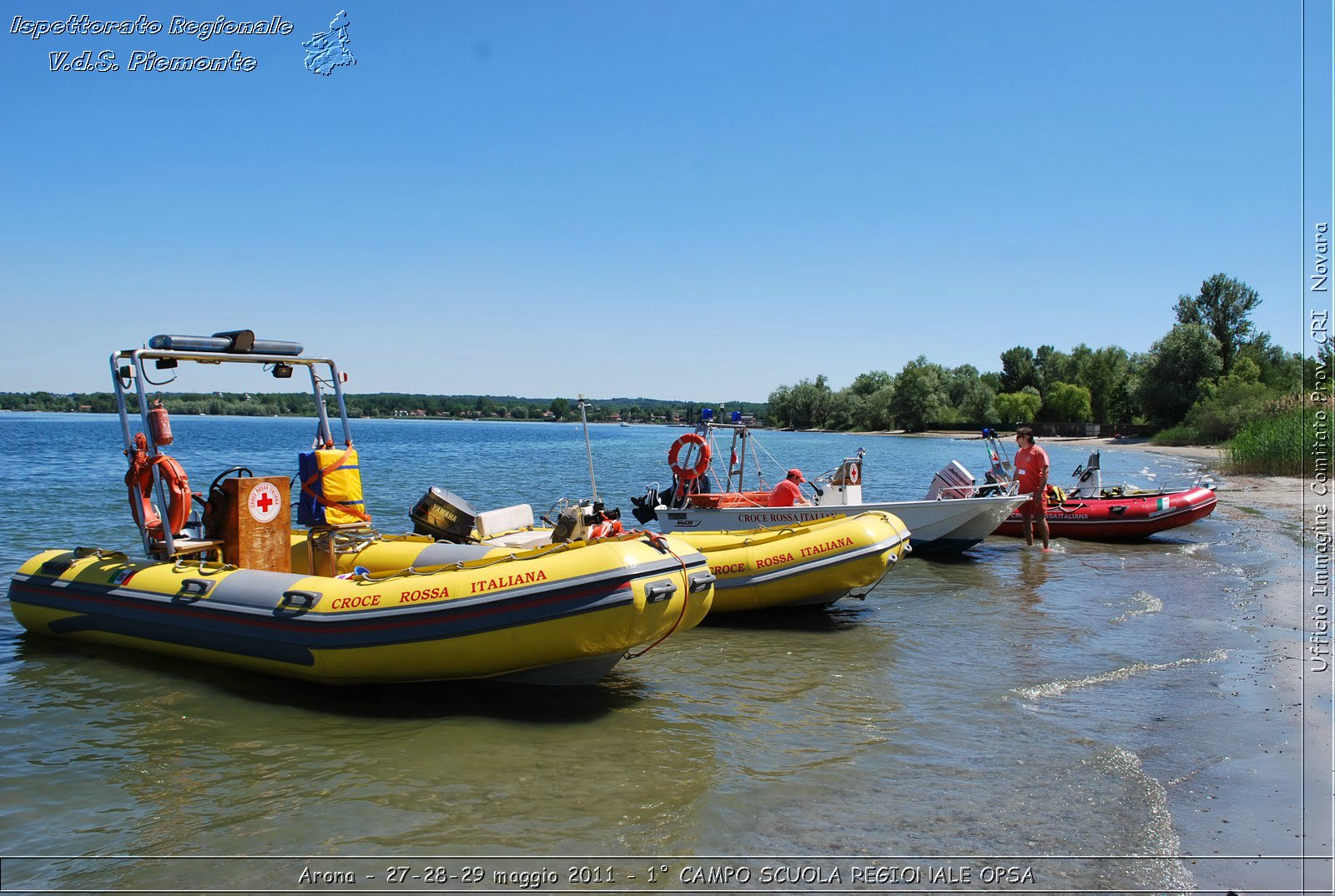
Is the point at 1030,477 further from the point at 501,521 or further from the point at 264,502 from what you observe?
the point at 264,502

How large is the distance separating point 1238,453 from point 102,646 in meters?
30.4

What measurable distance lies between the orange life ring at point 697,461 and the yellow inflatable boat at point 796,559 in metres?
3.83

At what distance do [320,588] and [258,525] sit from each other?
4.93 feet

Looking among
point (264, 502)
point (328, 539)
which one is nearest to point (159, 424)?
point (264, 502)

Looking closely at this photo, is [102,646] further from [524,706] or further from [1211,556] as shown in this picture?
[1211,556]

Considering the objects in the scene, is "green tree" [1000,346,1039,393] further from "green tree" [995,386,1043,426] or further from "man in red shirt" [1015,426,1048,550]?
"man in red shirt" [1015,426,1048,550]

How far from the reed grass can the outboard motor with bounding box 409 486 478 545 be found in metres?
22.2

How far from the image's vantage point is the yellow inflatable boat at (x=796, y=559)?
10227 mm


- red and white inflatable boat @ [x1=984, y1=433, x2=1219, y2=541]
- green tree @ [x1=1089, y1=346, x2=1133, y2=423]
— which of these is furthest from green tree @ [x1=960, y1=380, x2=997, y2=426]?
red and white inflatable boat @ [x1=984, y1=433, x2=1219, y2=541]

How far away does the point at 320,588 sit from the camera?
24.3ft

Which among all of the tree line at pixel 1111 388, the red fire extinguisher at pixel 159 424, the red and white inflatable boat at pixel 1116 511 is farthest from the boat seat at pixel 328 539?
the tree line at pixel 1111 388

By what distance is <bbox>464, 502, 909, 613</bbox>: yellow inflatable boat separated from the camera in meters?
10.2

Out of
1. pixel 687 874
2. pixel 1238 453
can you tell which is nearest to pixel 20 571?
pixel 687 874

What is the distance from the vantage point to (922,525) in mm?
14602
